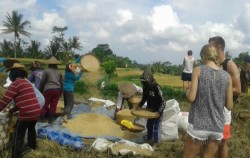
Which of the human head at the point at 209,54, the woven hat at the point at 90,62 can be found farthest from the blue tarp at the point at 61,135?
the human head at the point at 209,54

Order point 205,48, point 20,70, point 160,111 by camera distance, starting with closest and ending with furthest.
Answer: point 205,48 < point 20,70 < point 160,111

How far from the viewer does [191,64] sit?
10.3 meters

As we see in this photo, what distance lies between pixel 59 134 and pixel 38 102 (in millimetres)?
1048

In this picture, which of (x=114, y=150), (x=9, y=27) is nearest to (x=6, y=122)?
(x=114, y=150)

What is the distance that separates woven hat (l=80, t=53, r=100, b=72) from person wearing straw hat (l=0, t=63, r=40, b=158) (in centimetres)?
254

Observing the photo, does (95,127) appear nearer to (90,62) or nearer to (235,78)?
(90,62)

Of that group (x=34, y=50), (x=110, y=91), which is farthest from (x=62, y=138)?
(x=34, y=50)

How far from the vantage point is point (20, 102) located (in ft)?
13.8

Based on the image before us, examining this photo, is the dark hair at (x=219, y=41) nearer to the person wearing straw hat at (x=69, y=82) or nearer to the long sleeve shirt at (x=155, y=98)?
the long sleeve shirt at (x=155, y=98)

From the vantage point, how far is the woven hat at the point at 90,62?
22.6ft

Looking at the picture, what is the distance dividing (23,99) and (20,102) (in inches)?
2.0

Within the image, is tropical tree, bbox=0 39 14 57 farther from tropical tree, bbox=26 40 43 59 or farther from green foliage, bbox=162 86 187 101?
green foliage, bbox=162 86 187 101

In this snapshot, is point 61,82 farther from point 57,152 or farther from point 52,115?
point 57,152

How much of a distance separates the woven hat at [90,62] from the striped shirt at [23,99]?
8.49 feet
